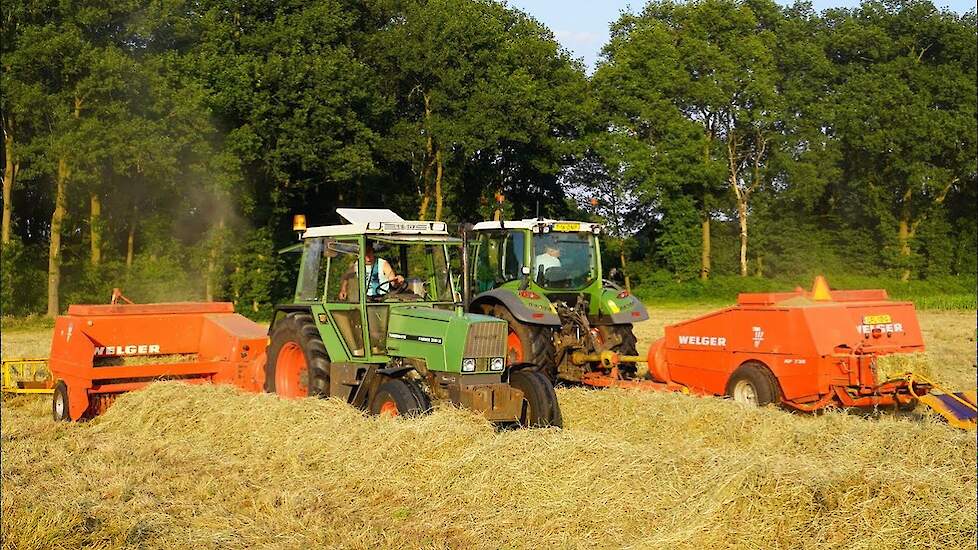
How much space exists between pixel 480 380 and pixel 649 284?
31.7m

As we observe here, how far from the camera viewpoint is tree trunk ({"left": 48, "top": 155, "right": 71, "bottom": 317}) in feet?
86.9

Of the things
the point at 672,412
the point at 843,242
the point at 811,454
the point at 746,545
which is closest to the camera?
the point at 746,545

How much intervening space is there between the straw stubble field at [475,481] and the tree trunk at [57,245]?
61.3 feet

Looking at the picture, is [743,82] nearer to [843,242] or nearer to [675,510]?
[843,242]

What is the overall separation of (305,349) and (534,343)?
2.69 metres

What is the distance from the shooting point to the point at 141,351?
1124cm

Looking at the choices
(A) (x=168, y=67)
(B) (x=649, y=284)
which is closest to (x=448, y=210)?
(B) (x=649, y=284)

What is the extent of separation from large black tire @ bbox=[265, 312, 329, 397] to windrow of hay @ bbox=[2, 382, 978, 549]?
0.64 m

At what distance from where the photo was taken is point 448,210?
3772 centimetres

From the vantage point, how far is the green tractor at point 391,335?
8.44 m

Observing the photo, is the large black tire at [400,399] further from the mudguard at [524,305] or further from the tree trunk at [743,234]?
the tree trunk at [743,234]

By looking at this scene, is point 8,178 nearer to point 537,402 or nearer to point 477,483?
point 537,402

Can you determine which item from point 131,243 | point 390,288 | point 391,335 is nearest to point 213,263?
point 131,243

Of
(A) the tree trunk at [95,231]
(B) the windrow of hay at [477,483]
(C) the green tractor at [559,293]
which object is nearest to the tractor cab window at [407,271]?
(B) the windrow of hay at [477,483]
